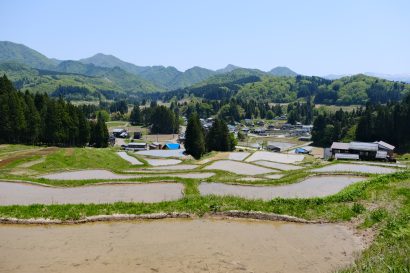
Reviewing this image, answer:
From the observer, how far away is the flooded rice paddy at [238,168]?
37969 millimetres

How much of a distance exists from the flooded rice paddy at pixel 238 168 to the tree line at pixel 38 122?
43879 mm

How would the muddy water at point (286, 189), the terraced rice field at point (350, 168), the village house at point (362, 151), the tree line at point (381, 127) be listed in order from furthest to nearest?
the tree line at point (381, 127) → the village house at point (362, 151) → the terraced rice field at point (350, 168) → the muddy water at point (286, 189)

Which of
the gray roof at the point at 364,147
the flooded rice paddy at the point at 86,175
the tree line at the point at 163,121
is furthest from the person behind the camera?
the tree line at the point at 163,121

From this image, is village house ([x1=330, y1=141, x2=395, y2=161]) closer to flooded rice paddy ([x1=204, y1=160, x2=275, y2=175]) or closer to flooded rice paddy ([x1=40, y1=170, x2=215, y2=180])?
flooded rice paddy ([x1=204, y1=160, x2=275, y2=175])

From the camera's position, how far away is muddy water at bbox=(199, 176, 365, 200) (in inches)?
953

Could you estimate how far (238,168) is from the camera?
1599 inches

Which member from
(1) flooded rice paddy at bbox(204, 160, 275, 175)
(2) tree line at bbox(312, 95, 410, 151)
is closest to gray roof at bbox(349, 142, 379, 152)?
(2) tree line at bbox(312, 95, 410, 151)

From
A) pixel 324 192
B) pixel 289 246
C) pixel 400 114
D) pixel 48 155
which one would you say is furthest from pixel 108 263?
pixel 400 114

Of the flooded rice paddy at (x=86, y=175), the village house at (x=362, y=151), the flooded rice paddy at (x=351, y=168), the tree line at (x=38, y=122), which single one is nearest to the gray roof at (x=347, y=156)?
the village house at (x=362, y=151)

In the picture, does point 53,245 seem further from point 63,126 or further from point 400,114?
point 400,114

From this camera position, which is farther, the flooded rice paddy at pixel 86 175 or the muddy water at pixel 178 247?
the flooded rice paddy at pixel 86 175

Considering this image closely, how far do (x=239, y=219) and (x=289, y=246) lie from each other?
3895mm

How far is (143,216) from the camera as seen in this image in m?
18.1

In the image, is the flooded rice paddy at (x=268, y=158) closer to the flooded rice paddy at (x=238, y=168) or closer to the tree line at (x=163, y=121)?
the flooded rice paddy at (x=238, y=168)
